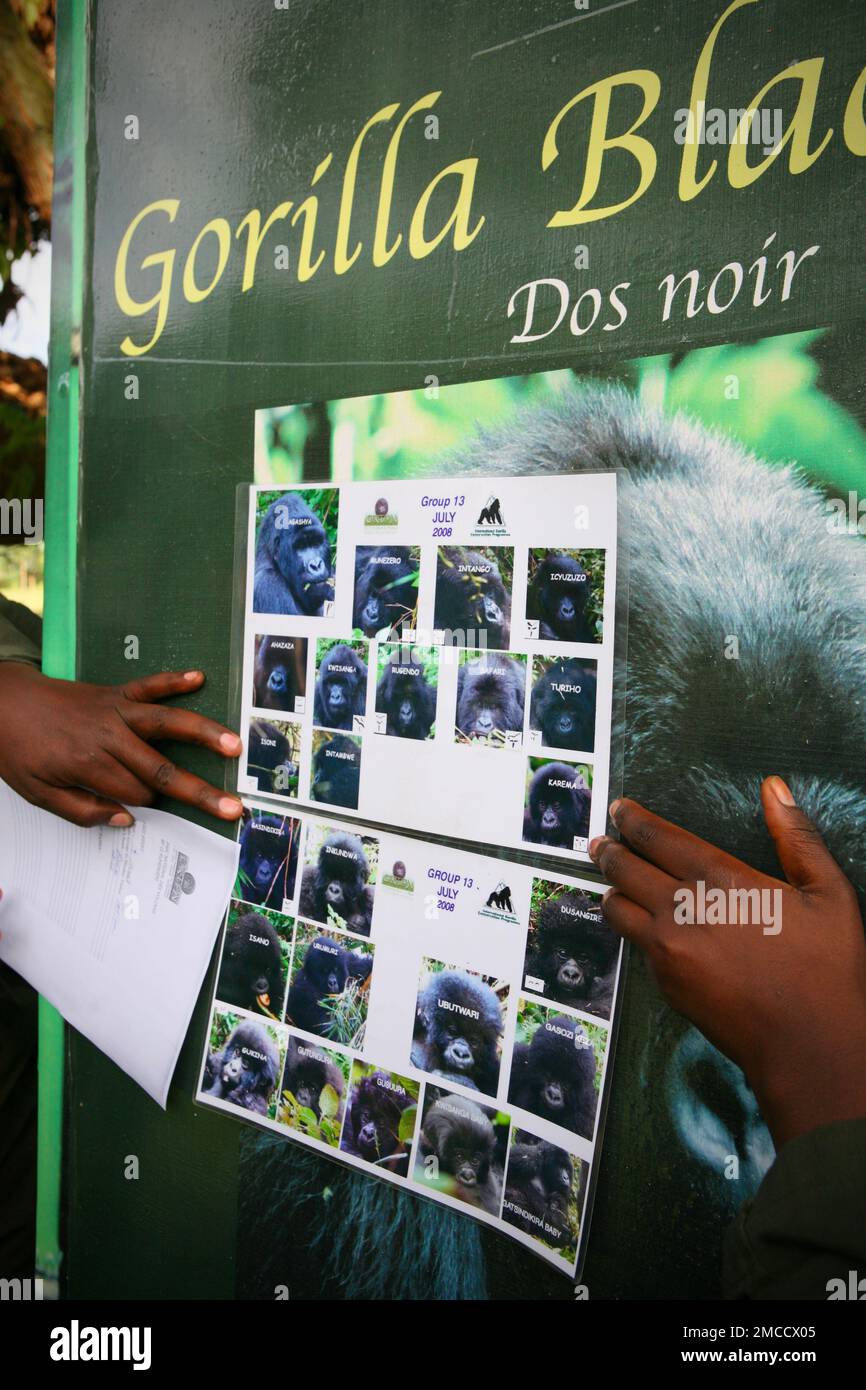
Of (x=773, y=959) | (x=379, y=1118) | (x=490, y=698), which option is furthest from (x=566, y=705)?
(x=379, y=1118)

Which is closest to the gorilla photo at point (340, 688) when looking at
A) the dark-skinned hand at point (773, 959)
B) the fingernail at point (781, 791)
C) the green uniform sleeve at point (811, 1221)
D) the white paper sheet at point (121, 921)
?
the white paper sheet at point (121, 921)

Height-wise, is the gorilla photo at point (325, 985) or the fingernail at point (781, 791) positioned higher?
the fingernail at point (781, 791)

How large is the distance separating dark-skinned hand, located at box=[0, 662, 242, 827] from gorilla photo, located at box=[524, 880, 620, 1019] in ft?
1.40

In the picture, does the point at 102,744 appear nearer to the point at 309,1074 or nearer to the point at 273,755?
the point at 273,755

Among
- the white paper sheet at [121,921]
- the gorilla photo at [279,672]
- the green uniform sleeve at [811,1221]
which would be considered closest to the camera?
the green uniform sleeve at [811,1221]

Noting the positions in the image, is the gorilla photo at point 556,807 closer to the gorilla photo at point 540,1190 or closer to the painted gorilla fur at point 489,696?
the painted gorilla fur at point 489,696

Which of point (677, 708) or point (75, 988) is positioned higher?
point (677, 708)

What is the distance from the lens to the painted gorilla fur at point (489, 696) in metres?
0.93

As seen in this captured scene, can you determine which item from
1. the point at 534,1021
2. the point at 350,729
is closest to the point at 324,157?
the point at 350,729

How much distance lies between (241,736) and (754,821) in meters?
0.63

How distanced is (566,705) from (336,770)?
30cm

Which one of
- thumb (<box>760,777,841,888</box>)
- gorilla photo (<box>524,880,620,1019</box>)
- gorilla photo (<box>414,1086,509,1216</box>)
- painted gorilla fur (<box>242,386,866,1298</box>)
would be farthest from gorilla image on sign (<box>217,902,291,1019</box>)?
thumb (<box>760,777,841,888</box>)
